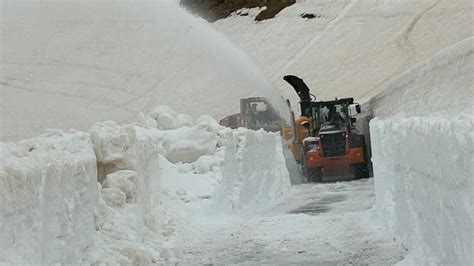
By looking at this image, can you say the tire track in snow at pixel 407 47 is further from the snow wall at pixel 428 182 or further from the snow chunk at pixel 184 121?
the snow wall at pixel 428 182

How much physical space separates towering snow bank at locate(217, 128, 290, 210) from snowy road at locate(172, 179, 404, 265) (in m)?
1.86

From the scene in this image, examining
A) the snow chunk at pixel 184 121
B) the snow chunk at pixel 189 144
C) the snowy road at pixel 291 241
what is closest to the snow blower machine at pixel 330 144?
the snow chunk at pixel 184 121

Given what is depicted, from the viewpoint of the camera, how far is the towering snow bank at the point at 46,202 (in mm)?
4730

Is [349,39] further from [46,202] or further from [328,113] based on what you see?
[46,202]

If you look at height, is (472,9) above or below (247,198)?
above

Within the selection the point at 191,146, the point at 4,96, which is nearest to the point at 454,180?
the point at 191,146

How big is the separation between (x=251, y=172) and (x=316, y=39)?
33458 millimetres

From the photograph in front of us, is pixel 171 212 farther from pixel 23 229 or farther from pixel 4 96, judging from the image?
pixel 4 96

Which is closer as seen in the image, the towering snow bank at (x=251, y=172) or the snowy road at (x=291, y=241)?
the snowy road at (x=291, y=241)

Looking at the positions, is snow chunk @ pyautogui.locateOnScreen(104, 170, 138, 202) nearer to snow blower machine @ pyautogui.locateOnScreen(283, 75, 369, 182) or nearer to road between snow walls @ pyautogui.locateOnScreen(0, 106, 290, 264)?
road between snow walls @ pyautogui.locateOnScreen(0, 106, 290, 264)

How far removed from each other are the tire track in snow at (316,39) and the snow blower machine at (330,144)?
21480mm

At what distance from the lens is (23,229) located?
4.89 m

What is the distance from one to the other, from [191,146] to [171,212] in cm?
300

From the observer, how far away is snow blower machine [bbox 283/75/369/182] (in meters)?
20.4
